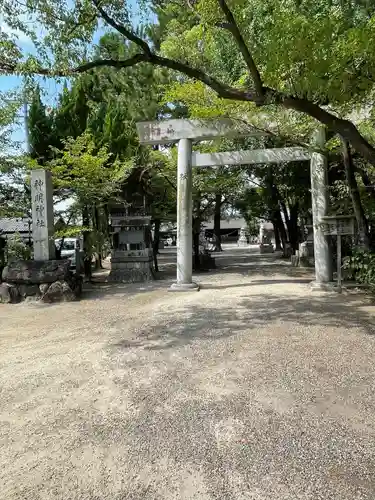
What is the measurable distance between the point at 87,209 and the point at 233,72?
643cm

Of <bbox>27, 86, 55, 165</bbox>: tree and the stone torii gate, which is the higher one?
<bbox>27, 86, 55, 165</bbox>: tree

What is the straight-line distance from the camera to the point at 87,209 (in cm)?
1414

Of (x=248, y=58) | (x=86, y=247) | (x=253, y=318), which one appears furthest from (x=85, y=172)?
(x=248, y=58)

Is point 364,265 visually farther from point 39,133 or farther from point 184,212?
point 39,133

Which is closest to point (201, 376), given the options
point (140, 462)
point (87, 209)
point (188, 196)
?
point (140, 462)

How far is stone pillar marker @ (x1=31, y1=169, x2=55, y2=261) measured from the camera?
10.4 m

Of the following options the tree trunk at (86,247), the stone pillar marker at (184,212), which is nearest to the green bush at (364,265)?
the stone pillar marker at (184,212)

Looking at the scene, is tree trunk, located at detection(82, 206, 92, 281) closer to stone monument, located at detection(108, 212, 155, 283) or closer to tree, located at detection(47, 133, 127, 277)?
stone monument, located at detection(108, 212, 155, 283)

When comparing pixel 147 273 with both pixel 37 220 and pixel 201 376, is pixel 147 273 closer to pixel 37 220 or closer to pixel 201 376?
pixel 37 220

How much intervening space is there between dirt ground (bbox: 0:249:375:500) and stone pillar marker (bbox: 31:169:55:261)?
145 inches

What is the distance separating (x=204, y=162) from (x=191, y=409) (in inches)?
334

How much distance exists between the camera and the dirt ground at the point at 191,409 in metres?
2.63

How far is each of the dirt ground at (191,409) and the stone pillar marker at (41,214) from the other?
12.0 feet

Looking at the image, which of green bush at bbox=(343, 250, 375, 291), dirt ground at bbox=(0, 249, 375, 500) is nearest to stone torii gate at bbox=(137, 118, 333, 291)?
green bush at bbox=(343, 250, 375, 291)
